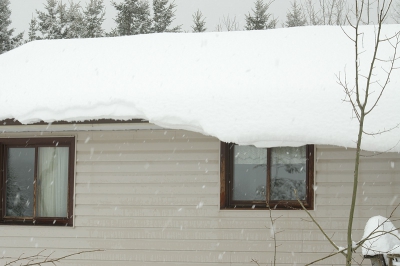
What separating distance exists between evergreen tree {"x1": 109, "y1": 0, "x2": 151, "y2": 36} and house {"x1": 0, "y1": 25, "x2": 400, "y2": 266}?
808 inches

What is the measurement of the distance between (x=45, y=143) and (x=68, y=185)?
700 mm

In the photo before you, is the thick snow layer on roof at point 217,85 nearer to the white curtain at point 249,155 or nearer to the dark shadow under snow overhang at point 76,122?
the dark shadow under snow overhang at point 76,122

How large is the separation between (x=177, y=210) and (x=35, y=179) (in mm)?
2148

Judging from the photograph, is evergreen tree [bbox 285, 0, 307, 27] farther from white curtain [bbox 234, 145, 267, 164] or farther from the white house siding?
the white house siding

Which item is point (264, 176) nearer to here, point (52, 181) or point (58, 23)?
point (52, 181)

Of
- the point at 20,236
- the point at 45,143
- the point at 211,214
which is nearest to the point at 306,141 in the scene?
the point at 211,214

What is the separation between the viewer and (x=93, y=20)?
28.1 m

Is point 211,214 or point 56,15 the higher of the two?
point 56,15

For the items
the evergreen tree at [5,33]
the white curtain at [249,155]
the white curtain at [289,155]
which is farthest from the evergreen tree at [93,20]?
the white curtain at [289,155]

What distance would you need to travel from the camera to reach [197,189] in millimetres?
6691

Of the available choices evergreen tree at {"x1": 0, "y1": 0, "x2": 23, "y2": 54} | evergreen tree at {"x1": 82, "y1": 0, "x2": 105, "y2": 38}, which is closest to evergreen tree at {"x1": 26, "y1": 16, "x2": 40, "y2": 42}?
evergreen tree at {"x1": 0, "y1": 0, "x2": 23, "y2": 54}

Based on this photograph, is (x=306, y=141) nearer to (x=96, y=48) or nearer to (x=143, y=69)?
(x=143, y=69)

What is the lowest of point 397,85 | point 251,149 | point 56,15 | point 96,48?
point 251,149

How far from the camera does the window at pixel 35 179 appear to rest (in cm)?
718
